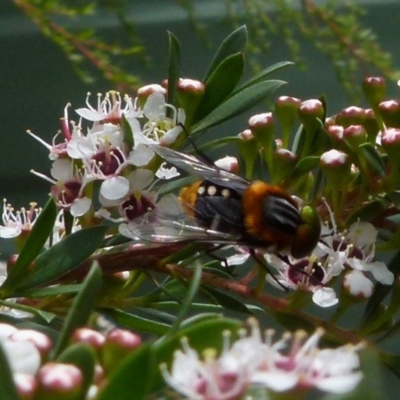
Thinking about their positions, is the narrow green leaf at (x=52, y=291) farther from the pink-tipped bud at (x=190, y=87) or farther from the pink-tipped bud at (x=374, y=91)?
the pink-tipped bud at (x=374, y=91)

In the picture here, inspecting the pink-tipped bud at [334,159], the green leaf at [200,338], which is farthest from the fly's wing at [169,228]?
the green leaf at [200,338]

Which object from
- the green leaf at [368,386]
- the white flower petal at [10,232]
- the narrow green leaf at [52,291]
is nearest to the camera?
the green leaf at [368,386]

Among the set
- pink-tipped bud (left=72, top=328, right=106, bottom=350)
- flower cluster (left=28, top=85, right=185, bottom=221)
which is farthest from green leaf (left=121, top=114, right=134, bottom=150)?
pink-tipped bud (left=72, top=328, right=106, bottom=350)

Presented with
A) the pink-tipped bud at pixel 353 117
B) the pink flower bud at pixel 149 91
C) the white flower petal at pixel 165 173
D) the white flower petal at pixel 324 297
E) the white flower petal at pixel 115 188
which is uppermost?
the pink-tipped bud at pixel 353 117

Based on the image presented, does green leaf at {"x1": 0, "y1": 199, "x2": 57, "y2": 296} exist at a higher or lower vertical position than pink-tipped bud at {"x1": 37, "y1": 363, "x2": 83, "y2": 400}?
lower

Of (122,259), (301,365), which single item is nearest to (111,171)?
(122,259)

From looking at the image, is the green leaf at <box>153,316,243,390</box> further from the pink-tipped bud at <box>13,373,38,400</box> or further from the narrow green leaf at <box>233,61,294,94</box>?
the narrow green leaf at <box>233,61,294,94</box>

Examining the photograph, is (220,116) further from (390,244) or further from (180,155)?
(390,244)
